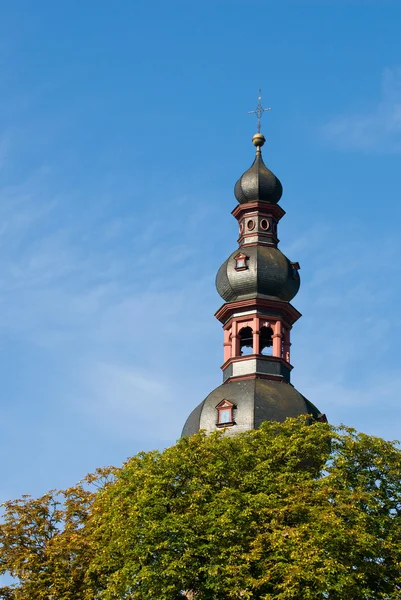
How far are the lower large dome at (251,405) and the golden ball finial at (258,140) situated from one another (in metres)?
14.8

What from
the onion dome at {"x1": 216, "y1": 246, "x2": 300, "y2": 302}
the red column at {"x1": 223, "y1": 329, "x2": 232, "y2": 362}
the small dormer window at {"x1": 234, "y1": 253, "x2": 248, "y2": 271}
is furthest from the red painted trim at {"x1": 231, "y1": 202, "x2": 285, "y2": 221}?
the red column at {"x1": 223, "y1": 329, "x2": 232, "y2": 362}

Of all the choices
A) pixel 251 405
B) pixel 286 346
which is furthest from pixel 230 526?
pixel 286 346

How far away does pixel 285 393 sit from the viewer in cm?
5453

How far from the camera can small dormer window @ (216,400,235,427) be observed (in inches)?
2094

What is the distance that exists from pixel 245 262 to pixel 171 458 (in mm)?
18122

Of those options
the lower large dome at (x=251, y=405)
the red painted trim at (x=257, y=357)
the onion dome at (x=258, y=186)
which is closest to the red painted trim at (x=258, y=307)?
the red painted trim at (x=257, y=357)

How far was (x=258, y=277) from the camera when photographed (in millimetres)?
58969

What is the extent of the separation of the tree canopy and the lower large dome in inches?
238

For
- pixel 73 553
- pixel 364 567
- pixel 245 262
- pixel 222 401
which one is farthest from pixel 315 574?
pixel 245 262

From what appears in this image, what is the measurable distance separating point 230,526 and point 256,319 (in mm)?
19431

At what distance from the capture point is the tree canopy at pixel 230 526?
1548 inches

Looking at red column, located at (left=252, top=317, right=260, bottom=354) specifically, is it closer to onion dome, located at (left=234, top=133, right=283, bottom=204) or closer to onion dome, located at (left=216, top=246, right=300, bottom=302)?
onion dome, located at (left=216, top=246, right=300, bottom=302)

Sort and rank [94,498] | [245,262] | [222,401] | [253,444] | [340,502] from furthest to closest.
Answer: [245,262]
[222,401]
[94,498]
[253,444]
[340,502]

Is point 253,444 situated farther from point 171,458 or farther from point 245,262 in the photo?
point 245,262
